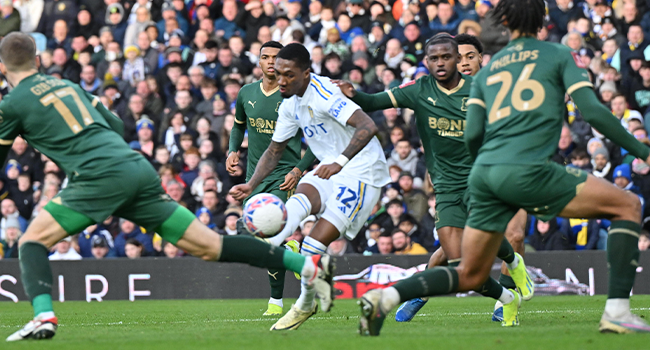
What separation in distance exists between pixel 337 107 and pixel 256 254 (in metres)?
1.63

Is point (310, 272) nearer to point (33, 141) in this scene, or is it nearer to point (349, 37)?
point (33, 141)

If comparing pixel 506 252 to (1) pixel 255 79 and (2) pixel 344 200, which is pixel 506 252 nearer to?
(2) pixel 344 200

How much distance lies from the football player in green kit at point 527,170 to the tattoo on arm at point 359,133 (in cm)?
126

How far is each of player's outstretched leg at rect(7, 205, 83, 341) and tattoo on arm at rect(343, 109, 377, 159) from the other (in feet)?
7.53

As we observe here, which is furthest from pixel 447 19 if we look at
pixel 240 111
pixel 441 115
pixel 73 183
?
pixel 73 183

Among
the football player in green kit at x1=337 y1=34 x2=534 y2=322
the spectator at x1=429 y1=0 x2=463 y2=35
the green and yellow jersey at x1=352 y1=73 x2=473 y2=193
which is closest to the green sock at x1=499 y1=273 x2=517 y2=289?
the football player in green kit at x1=337 y1=34 x2=534 y2=322

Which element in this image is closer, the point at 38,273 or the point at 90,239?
the point at 38,273

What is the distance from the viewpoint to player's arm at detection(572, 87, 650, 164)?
5566mm

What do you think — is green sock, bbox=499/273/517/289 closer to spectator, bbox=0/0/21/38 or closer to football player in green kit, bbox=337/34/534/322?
football player in green kit, bbox=337/34/534/322

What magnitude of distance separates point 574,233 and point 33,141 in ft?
31.5

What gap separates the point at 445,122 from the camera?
7.65 meters

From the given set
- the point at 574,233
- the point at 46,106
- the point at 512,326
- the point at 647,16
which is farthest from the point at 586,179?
the point at 647,16

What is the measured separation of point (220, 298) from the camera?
45.5 ft

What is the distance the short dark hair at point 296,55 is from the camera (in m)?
7.27
